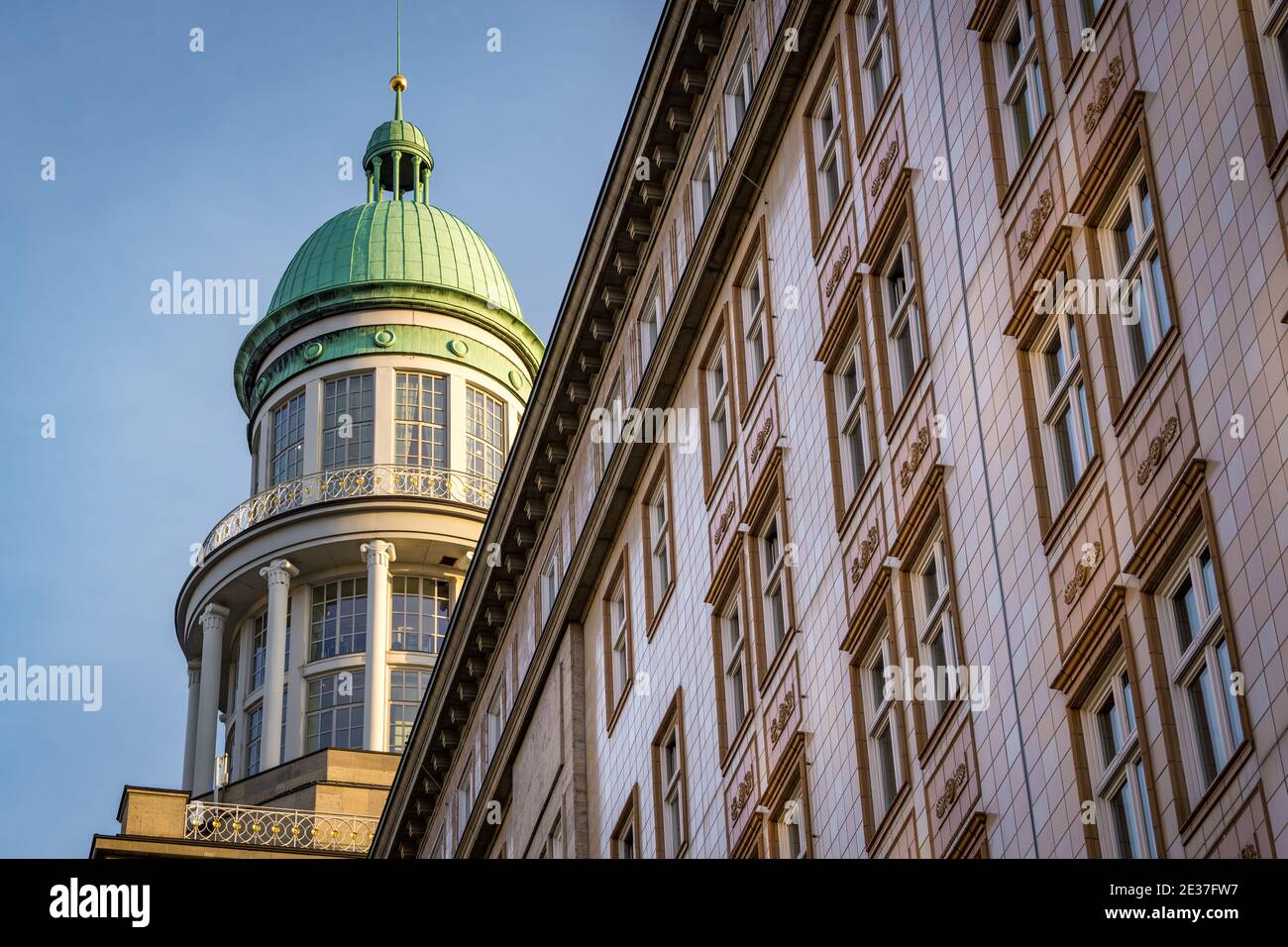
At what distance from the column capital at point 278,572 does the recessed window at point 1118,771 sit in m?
53.0

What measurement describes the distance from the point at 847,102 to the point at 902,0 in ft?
6.90

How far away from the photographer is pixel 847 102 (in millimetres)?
33312

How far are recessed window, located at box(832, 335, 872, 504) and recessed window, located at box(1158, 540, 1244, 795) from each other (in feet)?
28.2

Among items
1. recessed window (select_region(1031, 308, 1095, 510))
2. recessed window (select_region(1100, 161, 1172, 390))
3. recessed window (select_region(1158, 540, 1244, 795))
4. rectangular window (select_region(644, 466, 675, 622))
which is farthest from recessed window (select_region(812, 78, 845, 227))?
recessed window (select_region(1158, 540, 1244, 795))

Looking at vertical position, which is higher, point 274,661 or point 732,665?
point 274,661

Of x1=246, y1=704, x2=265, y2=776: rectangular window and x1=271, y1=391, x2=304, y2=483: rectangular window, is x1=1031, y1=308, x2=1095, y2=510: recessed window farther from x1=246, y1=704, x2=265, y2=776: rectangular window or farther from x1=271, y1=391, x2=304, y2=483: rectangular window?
x1=271, y1=391, x2=304, y2=483: rectangular window

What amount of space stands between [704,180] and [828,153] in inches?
221

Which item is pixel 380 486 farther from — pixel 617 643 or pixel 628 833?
pixel 628 833

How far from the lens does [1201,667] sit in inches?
836

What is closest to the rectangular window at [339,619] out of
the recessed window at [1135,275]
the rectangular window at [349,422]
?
the rectangular window at [349,422]

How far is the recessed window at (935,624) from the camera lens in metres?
26.8

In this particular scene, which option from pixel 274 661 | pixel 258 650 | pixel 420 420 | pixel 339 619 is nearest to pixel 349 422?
pixel 420 420

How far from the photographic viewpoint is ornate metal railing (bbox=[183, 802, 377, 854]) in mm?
63906

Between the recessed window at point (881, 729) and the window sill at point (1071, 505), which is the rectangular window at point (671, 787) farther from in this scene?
the window sill at point (1071, 505)
